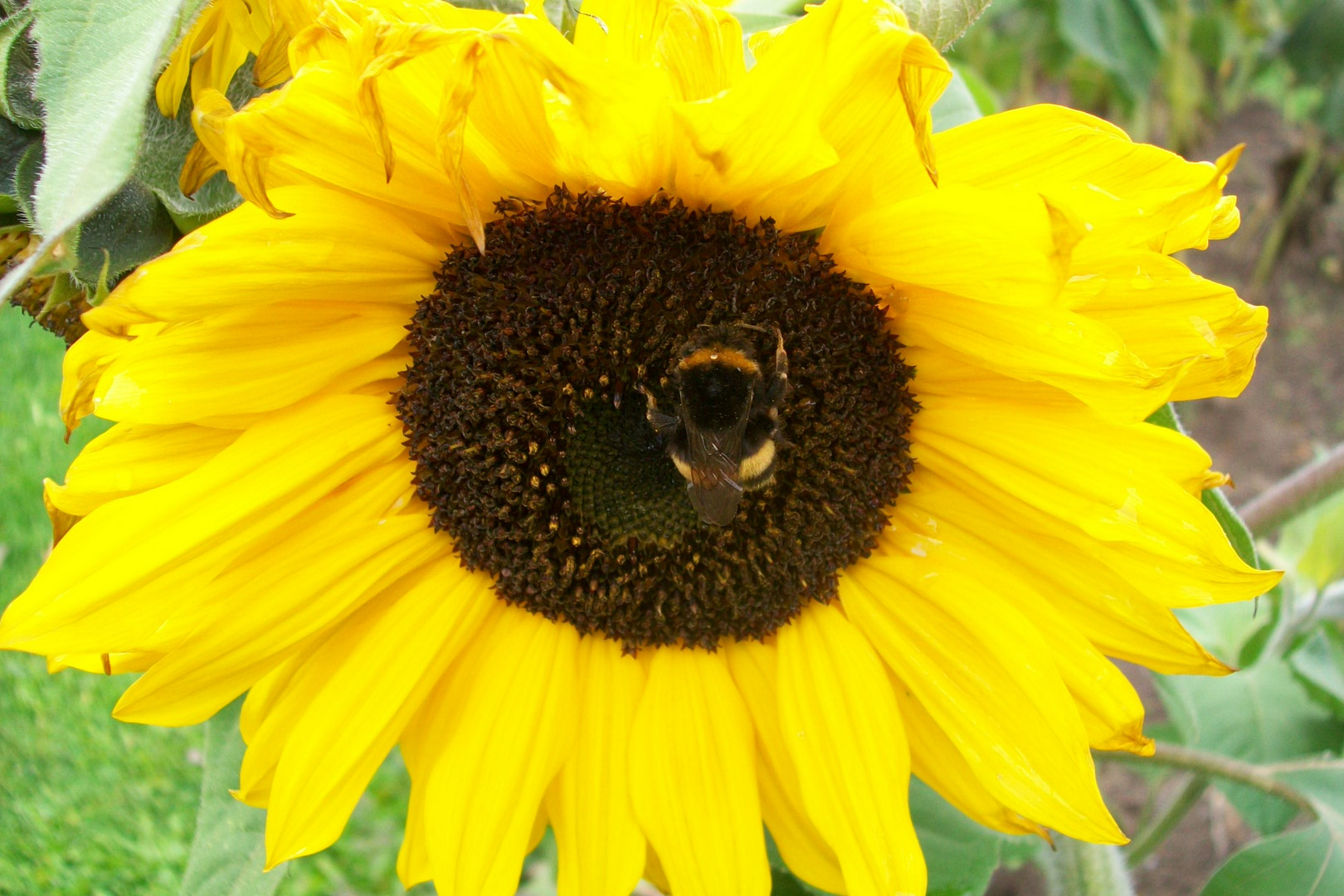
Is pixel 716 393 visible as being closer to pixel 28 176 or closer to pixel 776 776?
pixel 776 776

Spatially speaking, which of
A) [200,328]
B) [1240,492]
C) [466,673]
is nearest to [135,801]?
[466,673]

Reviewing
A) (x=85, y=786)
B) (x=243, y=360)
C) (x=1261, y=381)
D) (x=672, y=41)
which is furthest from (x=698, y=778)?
(x=1261, y=381)

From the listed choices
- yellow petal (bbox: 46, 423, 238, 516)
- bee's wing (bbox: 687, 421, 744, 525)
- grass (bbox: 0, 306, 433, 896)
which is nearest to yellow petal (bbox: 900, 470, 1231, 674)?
bee's wing (bbox: 687, 421, 744, 525)

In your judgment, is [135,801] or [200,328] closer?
[200,328]

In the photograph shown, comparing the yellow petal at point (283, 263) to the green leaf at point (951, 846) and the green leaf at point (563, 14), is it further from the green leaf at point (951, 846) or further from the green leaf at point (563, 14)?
the green leaf at point (951, 846)

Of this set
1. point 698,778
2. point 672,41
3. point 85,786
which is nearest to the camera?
point 672,41

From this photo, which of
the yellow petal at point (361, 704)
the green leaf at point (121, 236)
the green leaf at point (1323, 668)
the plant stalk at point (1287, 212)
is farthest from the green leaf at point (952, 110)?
the plant stalk at point (1287, 212)

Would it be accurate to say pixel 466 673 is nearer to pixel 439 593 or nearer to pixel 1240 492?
pixel 439 593
